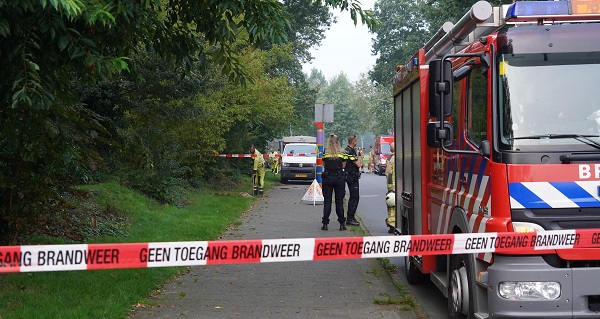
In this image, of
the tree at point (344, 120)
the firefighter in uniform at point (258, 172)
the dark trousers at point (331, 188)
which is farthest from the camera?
the tree at point (344, 120)

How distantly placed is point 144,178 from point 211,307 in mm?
10829

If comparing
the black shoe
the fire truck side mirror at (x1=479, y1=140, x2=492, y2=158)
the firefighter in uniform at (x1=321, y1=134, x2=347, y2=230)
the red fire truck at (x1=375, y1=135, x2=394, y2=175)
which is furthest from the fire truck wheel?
the red fire truck at (x1=375, y1=135, x2=394, y2=175)

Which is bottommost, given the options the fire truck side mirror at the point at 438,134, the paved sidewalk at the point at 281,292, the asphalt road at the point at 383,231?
the asphalt road at the point at 383,231

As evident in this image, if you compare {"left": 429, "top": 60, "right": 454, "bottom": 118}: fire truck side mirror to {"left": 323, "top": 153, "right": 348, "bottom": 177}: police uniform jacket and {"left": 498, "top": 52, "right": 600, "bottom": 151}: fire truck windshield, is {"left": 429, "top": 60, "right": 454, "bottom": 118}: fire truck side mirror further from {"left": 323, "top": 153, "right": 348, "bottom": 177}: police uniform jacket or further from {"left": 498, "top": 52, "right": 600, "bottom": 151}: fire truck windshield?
{"left": 323, "top": 153, "right": 348, "bottom": 177}: police uniform jacket

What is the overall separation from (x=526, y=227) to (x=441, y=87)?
120cm

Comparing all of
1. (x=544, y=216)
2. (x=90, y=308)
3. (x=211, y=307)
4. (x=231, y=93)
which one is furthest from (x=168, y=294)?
(x=231, y=93)

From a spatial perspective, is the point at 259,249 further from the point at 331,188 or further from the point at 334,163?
the point at 331,188

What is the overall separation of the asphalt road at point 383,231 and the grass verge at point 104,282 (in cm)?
294

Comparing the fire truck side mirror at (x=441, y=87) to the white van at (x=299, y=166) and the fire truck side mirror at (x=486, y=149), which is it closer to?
the fire truck side mirror at (x=486, y=149)

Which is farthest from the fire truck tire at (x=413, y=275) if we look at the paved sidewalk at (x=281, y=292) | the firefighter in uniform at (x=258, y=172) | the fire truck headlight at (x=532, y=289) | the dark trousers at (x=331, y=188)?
the firefighter in uniform at (x=258, y=172)

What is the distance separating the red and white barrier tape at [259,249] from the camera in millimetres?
5461

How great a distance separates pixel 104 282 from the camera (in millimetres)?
8633

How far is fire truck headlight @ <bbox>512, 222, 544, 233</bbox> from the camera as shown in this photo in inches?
218

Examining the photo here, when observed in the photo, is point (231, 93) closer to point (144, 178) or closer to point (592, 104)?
point (144, 178)
